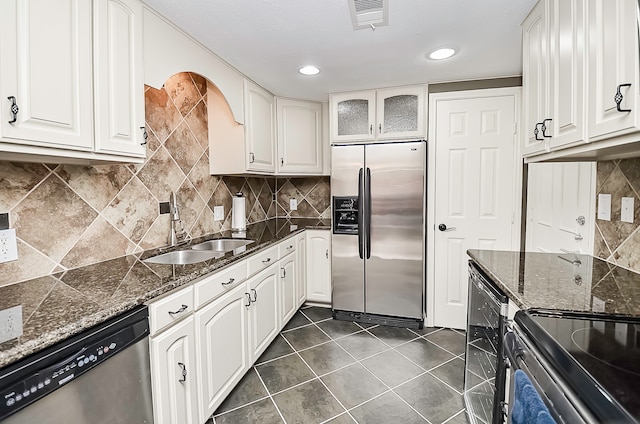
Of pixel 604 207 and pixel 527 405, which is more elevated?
pixel 604 207

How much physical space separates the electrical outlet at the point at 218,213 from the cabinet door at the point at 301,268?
0.74m

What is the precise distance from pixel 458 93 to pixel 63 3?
2.66 metres

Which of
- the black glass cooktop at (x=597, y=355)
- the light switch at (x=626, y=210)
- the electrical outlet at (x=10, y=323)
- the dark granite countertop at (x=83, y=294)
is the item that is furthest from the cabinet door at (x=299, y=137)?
the black glass cooktop at (x=597, y=355)

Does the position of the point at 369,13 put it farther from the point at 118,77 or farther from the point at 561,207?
the point at 561,207

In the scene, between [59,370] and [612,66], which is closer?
[59,370]

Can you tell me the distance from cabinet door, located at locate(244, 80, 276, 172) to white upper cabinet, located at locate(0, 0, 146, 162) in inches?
45.0

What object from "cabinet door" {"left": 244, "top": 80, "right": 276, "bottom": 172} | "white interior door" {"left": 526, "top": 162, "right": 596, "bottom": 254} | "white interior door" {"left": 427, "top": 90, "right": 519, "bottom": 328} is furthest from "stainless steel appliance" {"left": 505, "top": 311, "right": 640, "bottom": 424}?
"cabinet door" {"left": 244, "top": 80, "right": 276, "bottom": 172}

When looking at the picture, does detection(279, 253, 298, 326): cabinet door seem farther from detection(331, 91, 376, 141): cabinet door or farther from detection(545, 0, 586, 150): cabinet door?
detection(545, 0, 586, 150): cabinet door

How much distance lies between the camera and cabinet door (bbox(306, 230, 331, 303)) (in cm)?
328

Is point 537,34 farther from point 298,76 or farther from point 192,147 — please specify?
point 192,147

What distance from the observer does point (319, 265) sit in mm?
3316

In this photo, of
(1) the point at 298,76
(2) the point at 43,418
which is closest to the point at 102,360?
(2) the point at 43,418

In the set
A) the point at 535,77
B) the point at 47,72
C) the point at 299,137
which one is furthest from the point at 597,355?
the point at 299,137

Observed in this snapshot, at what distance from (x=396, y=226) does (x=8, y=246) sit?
2537 mm
